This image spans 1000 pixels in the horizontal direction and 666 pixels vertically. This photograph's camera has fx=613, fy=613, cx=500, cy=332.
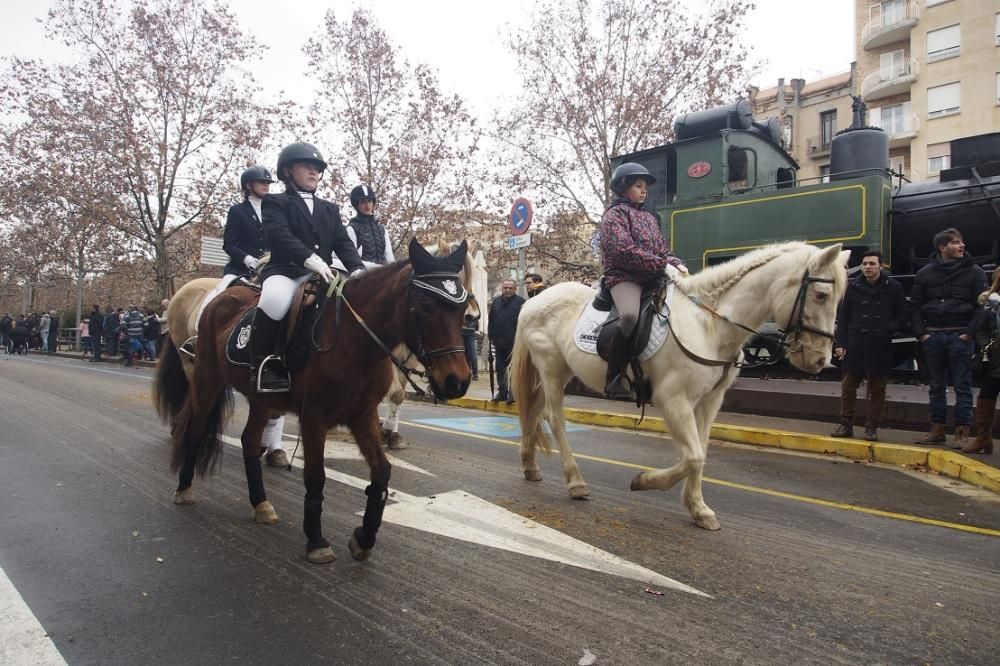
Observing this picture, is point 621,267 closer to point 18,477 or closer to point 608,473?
point 608,473

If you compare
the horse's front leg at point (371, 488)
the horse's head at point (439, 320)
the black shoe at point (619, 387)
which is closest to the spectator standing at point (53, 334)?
the horse's front leg at point (371, 488)

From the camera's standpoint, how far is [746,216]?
1062cm

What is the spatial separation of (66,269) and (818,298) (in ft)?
135

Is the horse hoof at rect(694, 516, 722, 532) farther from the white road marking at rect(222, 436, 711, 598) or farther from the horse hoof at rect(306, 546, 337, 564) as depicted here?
the horse hoof at rect(306, 546, 337, 564)

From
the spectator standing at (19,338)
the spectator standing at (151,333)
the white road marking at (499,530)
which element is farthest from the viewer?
the spectator standing at (19,338)

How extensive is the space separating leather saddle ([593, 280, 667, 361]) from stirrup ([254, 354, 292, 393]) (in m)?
2.30

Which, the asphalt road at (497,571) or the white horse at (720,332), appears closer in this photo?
the asphalt road at (497,571)

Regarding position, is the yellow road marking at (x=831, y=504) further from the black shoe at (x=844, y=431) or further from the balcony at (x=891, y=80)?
the balcony at (x=891, y=80)

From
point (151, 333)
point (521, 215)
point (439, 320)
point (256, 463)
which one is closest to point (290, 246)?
point (439, 320)

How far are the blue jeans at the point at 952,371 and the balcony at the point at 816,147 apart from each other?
36.6 meters

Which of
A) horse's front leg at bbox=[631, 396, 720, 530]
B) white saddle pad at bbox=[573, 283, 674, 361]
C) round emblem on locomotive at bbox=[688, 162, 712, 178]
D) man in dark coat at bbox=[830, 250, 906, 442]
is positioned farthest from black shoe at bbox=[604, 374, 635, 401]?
round emblem on locomotive at bbox=[688, 162, 712, 178]

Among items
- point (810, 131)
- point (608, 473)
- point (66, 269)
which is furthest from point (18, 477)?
point (810, 131)

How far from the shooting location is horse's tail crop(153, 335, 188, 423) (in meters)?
6.14

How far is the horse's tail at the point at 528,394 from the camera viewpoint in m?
5.56
